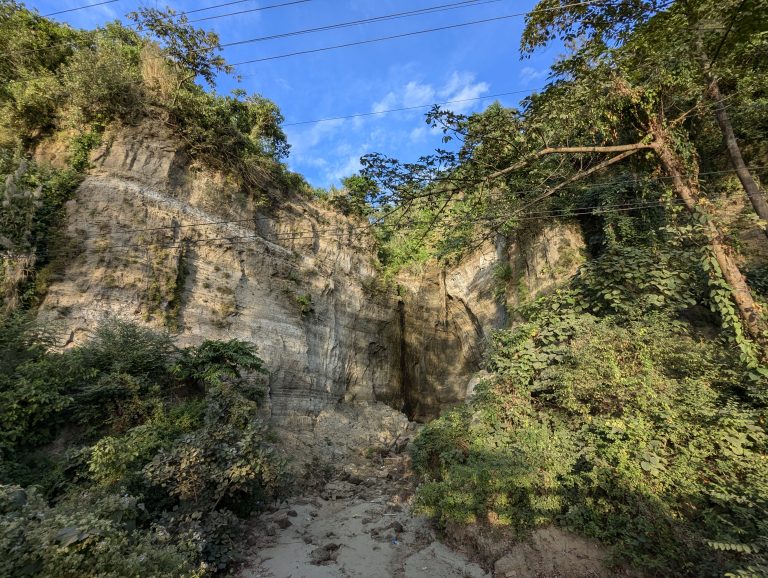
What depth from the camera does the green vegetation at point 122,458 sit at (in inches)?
123

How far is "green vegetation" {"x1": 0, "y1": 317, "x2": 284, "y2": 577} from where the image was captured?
312 cm

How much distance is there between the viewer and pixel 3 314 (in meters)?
7.12

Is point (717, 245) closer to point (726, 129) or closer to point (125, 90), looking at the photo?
point (726, 129)

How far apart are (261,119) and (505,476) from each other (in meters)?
15.4

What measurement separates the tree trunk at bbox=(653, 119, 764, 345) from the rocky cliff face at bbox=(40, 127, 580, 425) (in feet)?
11.6

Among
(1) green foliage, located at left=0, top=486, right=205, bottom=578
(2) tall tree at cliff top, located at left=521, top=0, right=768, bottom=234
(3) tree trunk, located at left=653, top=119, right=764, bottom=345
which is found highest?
(2) tall tree at cliff top, located at left=521, top=0, right=768, bottom=234

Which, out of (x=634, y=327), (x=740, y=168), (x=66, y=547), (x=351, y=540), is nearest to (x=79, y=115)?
(x=66, y=547)

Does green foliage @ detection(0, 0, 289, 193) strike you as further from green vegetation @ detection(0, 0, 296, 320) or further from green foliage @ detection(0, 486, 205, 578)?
green foliage @ detection(0, 486, 205, 578)

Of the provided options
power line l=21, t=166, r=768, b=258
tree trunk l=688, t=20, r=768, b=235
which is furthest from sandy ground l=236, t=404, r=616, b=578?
tree trunk l=688, t=20, r=768, b=235

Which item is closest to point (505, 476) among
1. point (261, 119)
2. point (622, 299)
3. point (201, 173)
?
point (622, 299)

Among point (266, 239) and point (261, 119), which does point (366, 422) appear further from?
point (261, 119)

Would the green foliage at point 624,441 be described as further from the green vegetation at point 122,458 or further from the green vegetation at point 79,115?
the green vegetation at point 79,115

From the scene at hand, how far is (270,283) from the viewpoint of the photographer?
40.9ft

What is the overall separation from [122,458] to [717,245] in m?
10.8
